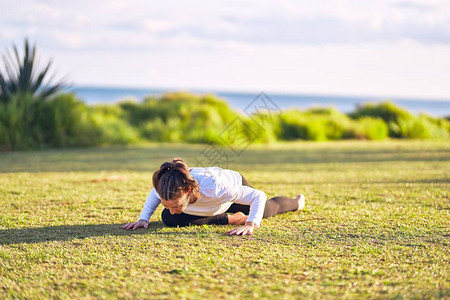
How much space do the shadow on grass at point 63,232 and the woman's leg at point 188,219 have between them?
0.35 feet

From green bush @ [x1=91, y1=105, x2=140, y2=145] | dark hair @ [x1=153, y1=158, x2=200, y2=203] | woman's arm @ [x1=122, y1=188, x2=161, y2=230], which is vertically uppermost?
green bush @ [x1=91, y1=105, x2=140, y2=145]

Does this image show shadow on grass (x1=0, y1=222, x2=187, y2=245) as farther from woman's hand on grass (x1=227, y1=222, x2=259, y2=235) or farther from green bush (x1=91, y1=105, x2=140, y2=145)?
green bush (x1=91, y1=105, x2=140, y2=145)

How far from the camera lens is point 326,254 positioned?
10.8 feet

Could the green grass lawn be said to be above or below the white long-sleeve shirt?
below

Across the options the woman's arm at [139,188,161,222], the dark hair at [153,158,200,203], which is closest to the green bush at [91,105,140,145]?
the woman's arm at [139,188,161,222]

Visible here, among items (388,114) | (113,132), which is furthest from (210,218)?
(388,114)

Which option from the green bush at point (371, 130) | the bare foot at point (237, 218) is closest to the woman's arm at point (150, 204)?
the bare foot at point (237, 218)

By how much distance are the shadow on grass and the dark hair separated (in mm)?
520

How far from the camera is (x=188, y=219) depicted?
407cm

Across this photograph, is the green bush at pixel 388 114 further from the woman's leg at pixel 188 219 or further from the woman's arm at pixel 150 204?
the woman's arm at pixel 150 204

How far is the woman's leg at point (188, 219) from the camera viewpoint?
405 cm

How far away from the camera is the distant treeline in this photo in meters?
11.5

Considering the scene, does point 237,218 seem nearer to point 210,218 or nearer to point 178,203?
point 210,218

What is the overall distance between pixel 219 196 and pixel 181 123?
38.6 ft
